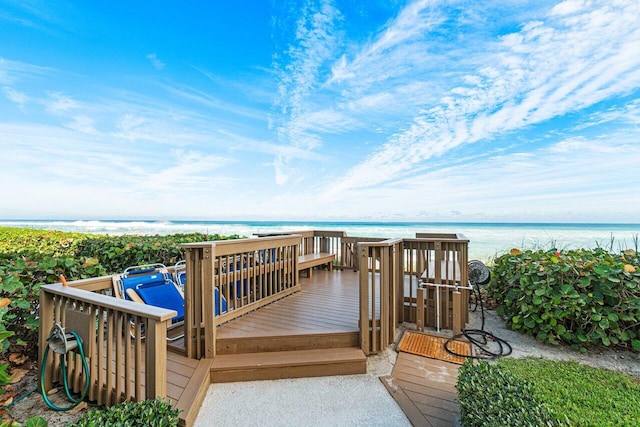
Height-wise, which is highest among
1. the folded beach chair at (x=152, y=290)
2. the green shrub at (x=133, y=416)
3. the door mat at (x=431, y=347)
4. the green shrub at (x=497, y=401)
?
the folded beach chair at (x=152, y=290)

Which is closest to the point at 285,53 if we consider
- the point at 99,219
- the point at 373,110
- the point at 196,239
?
the point at 373,110

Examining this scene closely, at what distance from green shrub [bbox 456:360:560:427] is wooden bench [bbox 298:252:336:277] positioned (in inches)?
144

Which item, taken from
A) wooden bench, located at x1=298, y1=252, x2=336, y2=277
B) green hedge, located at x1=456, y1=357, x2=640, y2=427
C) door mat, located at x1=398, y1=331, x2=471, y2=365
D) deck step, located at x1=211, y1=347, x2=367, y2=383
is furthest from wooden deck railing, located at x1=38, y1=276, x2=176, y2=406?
wooden bench, located at x1=298, y1=252, x2=336, y2=277

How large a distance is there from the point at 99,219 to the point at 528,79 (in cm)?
5006

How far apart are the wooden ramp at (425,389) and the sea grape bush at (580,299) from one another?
1.68 metres

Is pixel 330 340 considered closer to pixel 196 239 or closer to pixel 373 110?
pixel 196 239

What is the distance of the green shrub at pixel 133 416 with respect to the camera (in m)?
1.29

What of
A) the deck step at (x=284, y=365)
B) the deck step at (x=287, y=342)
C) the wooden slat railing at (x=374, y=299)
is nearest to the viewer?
the deck step at (x=284, y=365)

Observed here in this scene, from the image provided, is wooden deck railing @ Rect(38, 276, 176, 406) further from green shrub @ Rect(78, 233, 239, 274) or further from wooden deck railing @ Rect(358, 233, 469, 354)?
green shrub @ Rect(78, 233, 239, 274)

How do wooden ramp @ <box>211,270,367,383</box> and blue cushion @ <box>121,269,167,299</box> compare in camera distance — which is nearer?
wooden ramp @ <box>211,270,367,383</box>

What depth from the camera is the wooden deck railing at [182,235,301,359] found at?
2.76m

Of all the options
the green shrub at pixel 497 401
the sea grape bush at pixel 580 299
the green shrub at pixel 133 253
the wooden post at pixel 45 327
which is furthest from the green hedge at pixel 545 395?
the green shrub at pixel 133 253

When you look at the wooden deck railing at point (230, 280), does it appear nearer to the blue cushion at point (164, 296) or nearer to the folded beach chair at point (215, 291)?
the folded beach chair at point (215, 291)

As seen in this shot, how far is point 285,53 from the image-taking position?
28.6 feet
